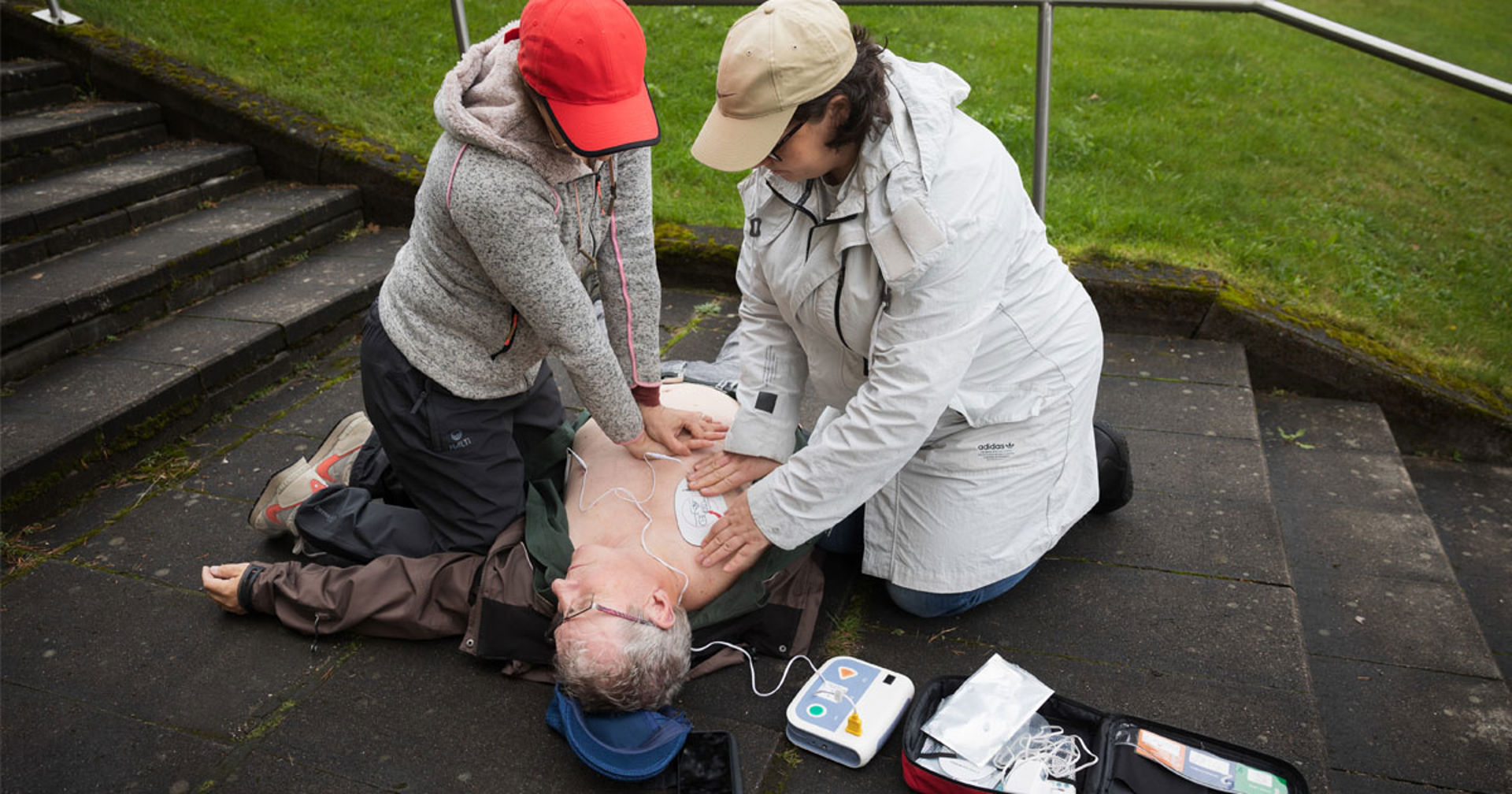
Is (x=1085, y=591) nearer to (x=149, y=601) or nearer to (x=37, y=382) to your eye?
(x=149, y=601)

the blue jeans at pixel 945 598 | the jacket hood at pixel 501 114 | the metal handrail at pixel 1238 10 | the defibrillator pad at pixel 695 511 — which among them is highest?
the jacket hood at pixel 501 114

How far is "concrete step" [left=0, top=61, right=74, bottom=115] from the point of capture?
5.03 metres

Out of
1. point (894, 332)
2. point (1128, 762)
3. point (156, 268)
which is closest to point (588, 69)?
point (894, 332)

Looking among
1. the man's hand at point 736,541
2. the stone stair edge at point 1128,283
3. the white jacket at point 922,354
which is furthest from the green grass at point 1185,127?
the man's hand at point 736,541

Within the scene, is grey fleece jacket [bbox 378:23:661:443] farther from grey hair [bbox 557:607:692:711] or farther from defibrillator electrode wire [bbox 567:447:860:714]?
grey hair [bbox 557:607:692:711]

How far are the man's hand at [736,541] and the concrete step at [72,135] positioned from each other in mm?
4221

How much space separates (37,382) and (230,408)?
2.15 feet

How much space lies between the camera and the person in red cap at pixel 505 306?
2.04 metres

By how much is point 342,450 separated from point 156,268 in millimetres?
1713

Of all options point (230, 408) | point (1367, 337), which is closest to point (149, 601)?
point (230, 408)

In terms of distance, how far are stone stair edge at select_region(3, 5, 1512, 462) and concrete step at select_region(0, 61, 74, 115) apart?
0.13m

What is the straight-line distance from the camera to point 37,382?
3.56m

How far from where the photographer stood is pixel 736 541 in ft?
7.79

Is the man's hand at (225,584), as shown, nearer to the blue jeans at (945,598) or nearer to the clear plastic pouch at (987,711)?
the blue jeans at (945,598)
